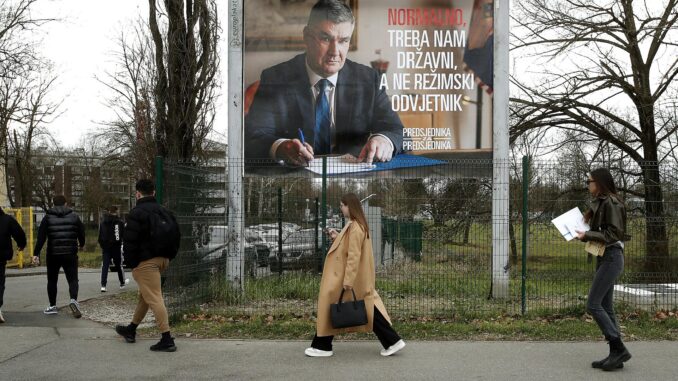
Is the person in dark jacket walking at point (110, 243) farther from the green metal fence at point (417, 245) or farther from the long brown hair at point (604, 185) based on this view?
the long brown hair at point (604, 185)

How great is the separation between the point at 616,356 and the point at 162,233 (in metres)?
4.84

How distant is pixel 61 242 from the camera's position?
371 inches

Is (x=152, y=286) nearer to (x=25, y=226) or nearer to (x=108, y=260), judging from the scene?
(x=108, y=260)

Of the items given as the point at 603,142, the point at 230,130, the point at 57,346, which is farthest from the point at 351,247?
the point at 603,142

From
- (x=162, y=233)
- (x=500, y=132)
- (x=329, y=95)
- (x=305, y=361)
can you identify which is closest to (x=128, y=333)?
(x=162, y=233)

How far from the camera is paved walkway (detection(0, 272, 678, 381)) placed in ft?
20.5

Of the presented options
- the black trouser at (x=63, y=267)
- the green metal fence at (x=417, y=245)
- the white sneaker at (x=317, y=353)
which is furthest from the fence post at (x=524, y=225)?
the black trouser at (x=63, y=267)

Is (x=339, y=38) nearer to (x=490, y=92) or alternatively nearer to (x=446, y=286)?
(x=490, y=92)

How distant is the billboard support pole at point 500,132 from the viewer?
10453 mm

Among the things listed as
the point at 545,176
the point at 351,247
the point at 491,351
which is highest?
the point at 545,176

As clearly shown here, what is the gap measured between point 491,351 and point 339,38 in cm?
639

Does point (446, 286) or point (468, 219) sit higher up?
point (468, 219)

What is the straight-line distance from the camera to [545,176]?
943 centimetres

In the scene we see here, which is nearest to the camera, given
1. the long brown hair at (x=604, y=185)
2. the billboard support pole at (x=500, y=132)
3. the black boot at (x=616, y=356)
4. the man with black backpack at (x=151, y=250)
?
the black boot at (x=616, y=356)
